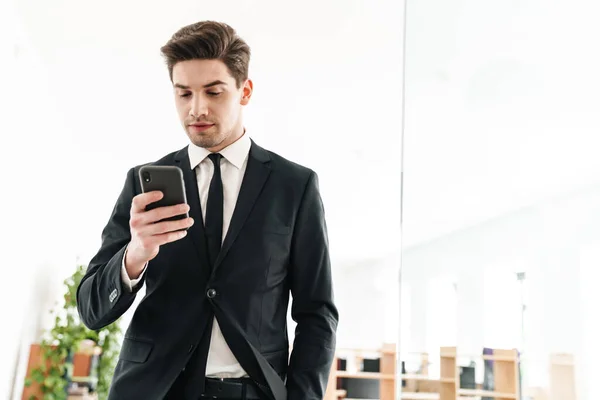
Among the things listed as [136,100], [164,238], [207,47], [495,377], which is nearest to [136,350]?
[164,238]

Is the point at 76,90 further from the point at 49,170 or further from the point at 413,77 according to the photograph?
the point at 413,77

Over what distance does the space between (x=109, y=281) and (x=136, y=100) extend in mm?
4384

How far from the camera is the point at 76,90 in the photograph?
502 centimetres

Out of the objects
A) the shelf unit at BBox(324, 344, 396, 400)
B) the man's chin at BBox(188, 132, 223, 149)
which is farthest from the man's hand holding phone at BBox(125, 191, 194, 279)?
the shelf unit at BBox(324, 344, 396, 400)

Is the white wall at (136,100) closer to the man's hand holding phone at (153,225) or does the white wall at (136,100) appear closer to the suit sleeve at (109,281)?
the suit sleeve at (109,281)

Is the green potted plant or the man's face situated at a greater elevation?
the man's face

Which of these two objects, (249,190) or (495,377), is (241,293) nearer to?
(249,190)

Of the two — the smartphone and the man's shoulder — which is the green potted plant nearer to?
the man's shoulder

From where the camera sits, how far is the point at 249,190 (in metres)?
1.13

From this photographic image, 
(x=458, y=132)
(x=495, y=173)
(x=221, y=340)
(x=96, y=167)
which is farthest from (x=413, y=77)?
(x=96, y=167)

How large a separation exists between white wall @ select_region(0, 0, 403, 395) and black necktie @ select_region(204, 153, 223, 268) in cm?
148

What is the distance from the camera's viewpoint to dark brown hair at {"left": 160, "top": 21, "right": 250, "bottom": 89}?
114 cm

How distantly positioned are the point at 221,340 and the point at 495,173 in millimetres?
773

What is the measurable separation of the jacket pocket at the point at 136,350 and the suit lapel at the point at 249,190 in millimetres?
167
